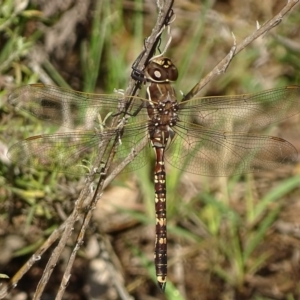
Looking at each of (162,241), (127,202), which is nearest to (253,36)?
(162,241)

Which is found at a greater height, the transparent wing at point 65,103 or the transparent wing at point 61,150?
the transparent wing at point 65,103

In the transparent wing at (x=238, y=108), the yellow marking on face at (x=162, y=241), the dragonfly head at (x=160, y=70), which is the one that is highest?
the dragonfly head at (x=160, y=70)

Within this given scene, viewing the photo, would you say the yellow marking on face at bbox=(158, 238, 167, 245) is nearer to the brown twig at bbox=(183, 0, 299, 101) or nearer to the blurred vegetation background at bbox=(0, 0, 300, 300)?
the blurred vegetation background at bbox=(0, 0, 300, 300)

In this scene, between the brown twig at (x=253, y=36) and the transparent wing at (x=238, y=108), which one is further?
the transparent wing at (x=238, y=108)

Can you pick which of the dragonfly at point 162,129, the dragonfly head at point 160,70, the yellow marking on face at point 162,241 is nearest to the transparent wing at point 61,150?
the dragonfly at point 162,129

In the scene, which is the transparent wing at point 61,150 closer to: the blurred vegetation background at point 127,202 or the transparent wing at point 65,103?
the transparent wing at point 65,103

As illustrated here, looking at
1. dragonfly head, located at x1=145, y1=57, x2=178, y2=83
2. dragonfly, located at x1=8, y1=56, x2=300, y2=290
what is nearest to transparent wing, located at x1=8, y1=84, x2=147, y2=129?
dragonfly, located at x1=8, y1=56, x2=300, y2=290

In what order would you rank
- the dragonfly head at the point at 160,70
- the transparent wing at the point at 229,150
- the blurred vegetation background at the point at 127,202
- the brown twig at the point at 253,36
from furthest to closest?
the blurred vegetation background at the point at 127,202 < the transparent wing at the point at 229,150 < the dragonfly head at the point at 160,70 < the brown twig at the point at 253,36

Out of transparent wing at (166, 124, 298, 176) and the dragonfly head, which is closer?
the dragonfly head
